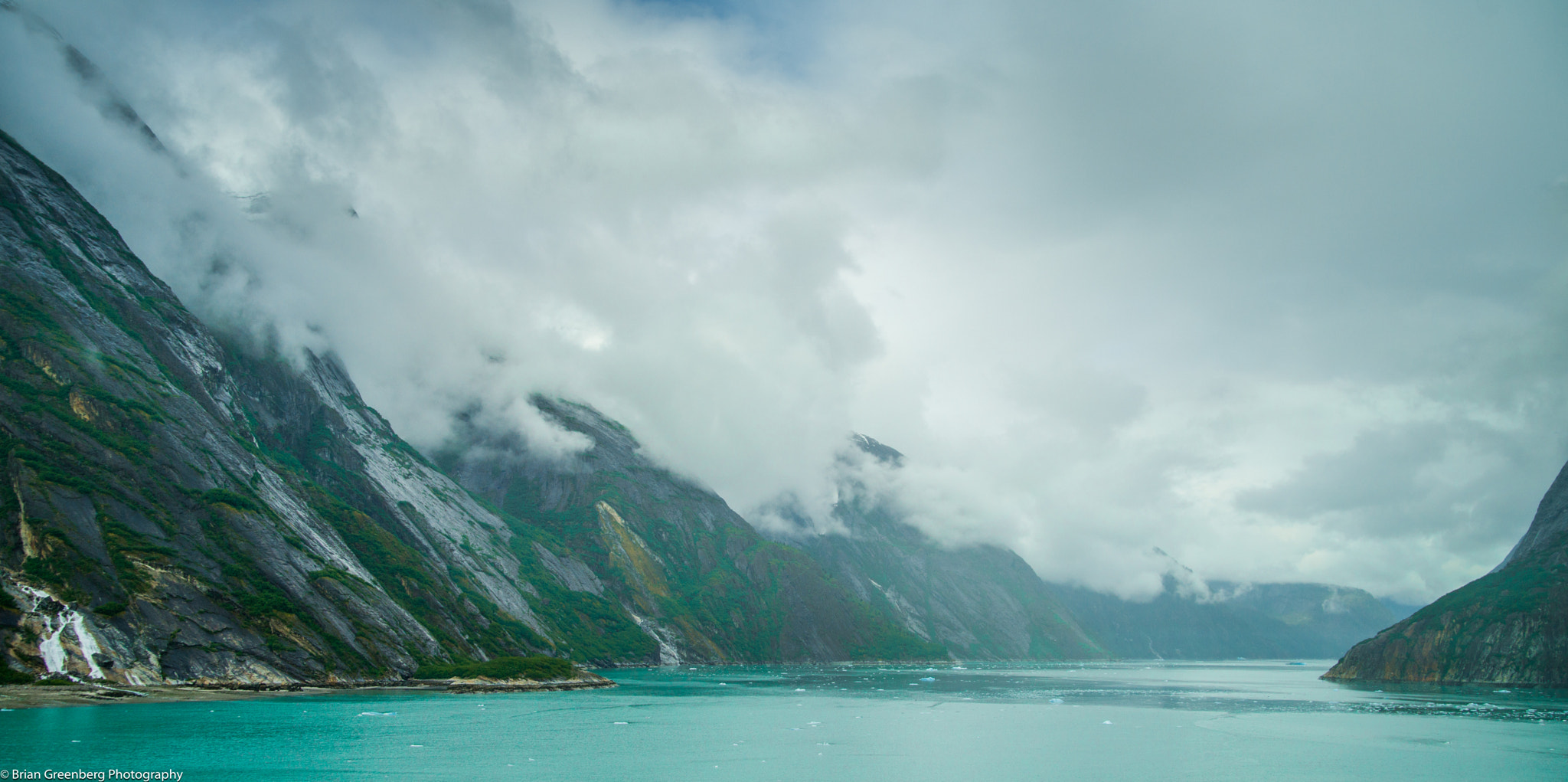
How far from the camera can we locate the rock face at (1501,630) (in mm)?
142750

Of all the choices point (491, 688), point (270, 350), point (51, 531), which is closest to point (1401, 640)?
point (491, 688)

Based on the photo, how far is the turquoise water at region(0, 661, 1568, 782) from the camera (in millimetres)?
53031

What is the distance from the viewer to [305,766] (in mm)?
50125

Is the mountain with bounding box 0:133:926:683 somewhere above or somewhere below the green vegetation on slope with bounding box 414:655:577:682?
above

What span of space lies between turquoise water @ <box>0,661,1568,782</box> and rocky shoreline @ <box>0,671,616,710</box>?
3840 millimetres

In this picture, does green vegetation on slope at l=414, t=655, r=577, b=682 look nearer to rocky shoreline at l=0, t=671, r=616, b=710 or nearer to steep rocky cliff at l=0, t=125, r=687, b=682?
rocky shoreline at l=0, t=671, r=616, b=710

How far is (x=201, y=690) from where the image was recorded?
8700 centimetres

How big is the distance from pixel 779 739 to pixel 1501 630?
15185 centimetres

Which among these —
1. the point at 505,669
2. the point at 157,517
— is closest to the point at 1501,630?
the point at 505,669

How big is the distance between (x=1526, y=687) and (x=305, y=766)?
597ft

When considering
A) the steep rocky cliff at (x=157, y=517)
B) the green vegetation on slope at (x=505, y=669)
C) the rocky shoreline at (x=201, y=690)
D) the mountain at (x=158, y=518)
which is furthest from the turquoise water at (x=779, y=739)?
the steep rocky cliff at (x=157, y=517)

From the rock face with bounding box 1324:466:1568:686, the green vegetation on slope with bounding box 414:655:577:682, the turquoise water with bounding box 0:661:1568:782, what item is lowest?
the green vegetation on slope with bounding box 414:655:577:682

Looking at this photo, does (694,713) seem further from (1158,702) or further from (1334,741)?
(1158,702)

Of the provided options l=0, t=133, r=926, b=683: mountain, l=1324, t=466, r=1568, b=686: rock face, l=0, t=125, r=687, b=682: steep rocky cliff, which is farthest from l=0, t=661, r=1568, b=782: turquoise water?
l=1324, t=466, r=1568, b=686: rock face
